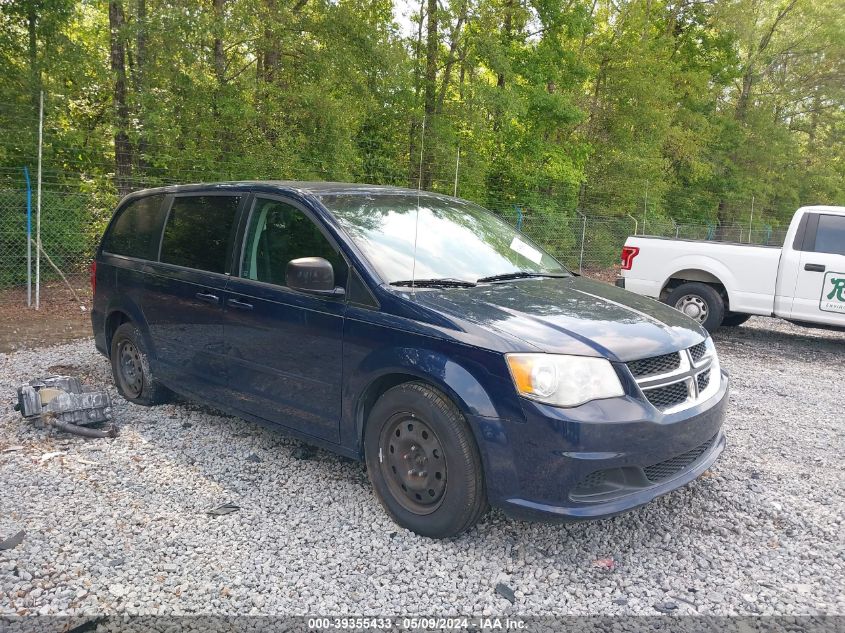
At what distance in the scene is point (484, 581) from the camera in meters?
3.07

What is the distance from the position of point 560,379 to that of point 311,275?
1.46 m

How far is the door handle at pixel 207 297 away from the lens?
175 inches

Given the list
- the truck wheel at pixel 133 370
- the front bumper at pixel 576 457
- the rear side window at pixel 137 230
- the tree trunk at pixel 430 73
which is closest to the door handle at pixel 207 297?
the rear side window at pixel 137 230

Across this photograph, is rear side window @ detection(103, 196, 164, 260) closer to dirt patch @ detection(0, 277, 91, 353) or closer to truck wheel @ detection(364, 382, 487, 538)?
truck wheel @ detection(364, 382, 487, 538)

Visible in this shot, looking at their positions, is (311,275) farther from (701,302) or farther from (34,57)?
(34,57)

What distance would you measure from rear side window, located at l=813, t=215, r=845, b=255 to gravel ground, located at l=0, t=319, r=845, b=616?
185 inches

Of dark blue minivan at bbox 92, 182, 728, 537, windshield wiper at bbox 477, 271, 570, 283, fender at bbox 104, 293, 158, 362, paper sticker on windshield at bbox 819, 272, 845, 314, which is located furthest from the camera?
paper sticker on windshield at bbox 819, 272, 845, 314

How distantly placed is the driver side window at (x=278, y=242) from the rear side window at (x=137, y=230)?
128 centimetres

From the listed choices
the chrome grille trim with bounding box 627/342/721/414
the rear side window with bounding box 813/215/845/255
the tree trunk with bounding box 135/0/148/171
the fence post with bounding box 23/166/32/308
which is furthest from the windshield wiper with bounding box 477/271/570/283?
the tree trunk with bounding box 135/0/148/171

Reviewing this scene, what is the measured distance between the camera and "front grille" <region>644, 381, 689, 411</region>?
324cm

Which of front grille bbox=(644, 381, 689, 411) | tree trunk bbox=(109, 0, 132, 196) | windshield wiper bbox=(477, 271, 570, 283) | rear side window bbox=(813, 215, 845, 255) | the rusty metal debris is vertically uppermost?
tree trunk bbox=(109, 0, 132, 196)

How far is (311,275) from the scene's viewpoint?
360 centimetres

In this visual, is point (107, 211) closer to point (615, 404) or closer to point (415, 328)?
point (415, 328)

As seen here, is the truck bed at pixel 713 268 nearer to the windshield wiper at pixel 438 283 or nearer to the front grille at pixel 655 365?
the front grille at pixel 655 365
